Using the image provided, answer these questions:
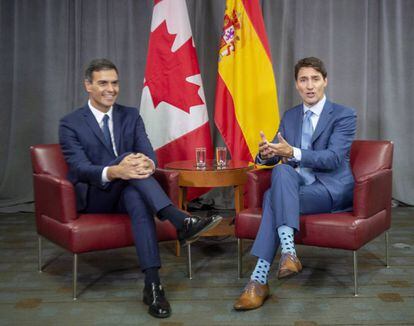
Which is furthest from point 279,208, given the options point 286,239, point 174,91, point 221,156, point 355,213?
point 174,91

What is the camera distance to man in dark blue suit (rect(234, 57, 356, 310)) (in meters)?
2.64

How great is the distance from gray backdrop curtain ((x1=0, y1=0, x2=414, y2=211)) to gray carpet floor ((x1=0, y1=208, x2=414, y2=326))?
1.61m

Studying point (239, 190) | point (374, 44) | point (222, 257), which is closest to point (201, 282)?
point (222, 257)

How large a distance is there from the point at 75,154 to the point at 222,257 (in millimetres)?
1179

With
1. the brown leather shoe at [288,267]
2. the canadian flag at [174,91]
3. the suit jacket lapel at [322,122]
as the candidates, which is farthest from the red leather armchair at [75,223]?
the canadian flag at [174,91]

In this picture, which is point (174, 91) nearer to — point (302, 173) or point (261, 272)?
point (302, 173)

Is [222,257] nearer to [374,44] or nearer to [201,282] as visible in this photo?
[201,282]

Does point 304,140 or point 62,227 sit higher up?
point 304,140

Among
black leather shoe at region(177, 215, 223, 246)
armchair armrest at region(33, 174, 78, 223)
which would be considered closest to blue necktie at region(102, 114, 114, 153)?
armchair armrest at region(33, 174, 78, 223)

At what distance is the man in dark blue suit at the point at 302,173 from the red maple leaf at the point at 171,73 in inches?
47.3

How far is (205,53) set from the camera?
5.13m

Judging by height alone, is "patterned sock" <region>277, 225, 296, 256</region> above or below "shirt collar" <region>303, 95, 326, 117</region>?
below

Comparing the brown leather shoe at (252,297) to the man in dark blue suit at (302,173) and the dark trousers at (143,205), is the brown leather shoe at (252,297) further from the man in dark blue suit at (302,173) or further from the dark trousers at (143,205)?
the dark trousers at (143,205)

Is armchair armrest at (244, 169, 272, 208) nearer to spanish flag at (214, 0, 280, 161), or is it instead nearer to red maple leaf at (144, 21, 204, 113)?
spanish flag at (214, 0, 280, 161)
